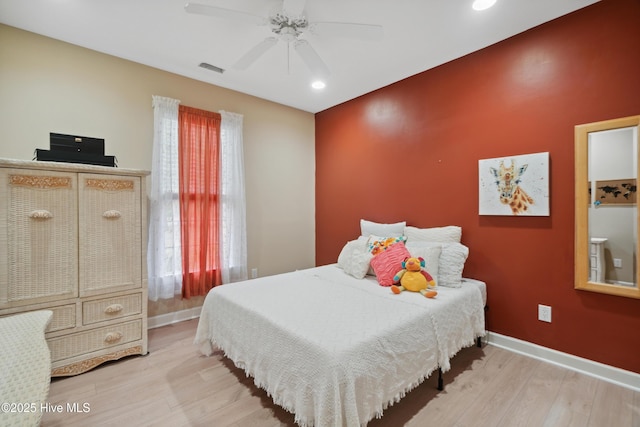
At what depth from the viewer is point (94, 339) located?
2221 mm

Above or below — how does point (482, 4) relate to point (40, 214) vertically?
above

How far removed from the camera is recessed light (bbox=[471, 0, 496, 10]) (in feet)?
6.52

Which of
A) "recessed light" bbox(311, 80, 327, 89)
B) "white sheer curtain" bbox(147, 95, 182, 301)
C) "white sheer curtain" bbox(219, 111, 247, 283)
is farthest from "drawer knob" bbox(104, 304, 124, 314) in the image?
"recessed light" bbox(311, 80, 327, 89)

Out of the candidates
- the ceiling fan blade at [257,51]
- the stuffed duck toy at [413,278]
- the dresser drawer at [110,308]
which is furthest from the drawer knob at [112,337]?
the ceiling fan blade at [257,51]

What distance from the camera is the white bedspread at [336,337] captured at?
135cm

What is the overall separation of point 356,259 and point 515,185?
154 centimetres

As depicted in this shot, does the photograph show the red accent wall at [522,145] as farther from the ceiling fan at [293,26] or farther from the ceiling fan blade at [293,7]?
the ceiling fan blade at [293,7]

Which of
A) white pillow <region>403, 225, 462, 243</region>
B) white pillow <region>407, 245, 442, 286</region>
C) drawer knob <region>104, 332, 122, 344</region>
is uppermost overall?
white pillow <region>403, 225, 462, 243</region>

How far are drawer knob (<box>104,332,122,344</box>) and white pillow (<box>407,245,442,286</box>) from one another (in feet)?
8.45

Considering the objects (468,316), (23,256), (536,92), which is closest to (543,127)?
(536,92)

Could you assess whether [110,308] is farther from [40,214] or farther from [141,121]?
[141,121]

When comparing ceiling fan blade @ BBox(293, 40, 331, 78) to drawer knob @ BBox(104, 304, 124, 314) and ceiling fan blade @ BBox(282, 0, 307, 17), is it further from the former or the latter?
drawer knob @ BBox(104, 304, 124, 314)

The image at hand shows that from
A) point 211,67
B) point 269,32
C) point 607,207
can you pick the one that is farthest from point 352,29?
point 607,207

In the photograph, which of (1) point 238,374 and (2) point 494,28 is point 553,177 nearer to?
(2) point 494,28
